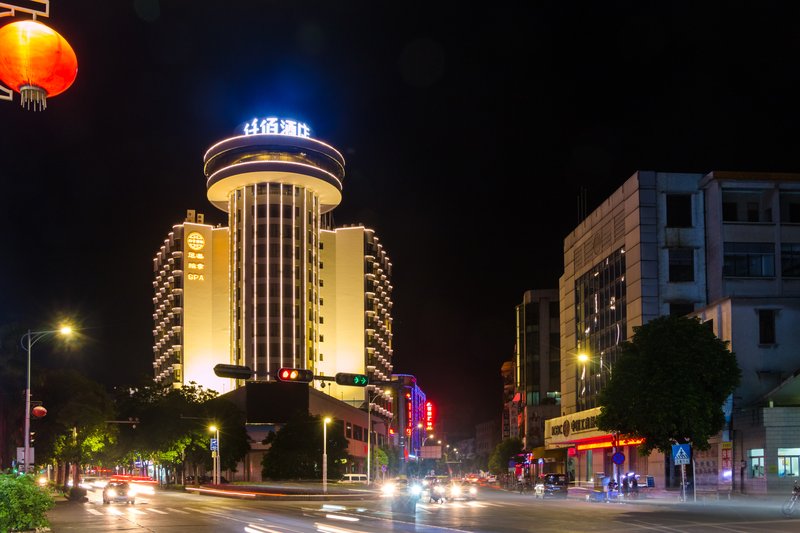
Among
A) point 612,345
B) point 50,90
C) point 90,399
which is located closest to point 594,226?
point 612,345

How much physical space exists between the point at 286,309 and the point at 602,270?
74.2m

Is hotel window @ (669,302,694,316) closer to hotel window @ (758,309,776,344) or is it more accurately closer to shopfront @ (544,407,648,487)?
shopfront @ (544,407,648,487)

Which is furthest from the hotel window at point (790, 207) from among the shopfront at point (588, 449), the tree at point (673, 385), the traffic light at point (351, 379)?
the traffic light at point (351, 379)

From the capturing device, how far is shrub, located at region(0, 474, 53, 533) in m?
24.0

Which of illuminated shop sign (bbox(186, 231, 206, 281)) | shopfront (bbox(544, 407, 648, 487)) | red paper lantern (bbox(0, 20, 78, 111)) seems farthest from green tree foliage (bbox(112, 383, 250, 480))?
red paper lantern (bbox(0, 20, 78, 111))

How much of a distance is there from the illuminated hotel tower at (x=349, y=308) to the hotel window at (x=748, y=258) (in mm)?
95170

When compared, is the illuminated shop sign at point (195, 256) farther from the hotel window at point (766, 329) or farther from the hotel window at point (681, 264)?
the hotel window at point (766, 329)

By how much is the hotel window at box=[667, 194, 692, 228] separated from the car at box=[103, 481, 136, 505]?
47.2 metres

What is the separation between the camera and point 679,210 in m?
77.3

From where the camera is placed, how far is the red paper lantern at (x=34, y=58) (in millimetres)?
11367

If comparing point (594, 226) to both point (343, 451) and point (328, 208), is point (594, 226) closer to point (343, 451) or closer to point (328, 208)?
point (343, 451)

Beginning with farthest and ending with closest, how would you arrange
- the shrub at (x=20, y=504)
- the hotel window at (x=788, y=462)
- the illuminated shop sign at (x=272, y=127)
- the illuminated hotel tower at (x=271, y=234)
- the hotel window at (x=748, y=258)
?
the illuminated shop sign at (x=272, y=127)
the illuminated hotel tower at (x=271, y=234)
the hotel window at (x=748, y=258)
the hotel window at (x=788, y=462)
the shrub at (x=20, y=504)

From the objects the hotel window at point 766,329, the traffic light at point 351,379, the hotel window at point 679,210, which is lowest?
the traffic light at point 351,379

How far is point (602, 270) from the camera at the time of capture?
89.2 meters
